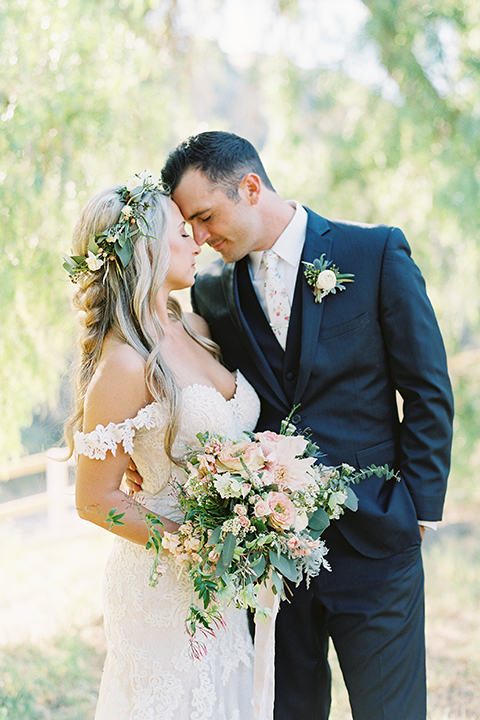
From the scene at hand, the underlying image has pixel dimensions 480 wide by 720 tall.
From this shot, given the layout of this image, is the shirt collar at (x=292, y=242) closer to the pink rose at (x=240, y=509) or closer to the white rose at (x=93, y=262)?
the white rose at (x=93, y=262)

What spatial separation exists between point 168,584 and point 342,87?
178 inches

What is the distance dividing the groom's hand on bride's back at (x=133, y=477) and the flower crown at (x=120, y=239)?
0.68 meters

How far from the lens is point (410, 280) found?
2.14m

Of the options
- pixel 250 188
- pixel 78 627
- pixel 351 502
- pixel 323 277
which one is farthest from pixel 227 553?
pixel 78 627

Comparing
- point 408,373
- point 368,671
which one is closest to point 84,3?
point 408,373

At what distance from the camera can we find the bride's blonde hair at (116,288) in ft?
6.76

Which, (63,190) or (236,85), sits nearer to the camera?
(63,190)

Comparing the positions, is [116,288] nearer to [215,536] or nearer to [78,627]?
[215,536]

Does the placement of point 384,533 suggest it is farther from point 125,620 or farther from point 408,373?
point 125,620

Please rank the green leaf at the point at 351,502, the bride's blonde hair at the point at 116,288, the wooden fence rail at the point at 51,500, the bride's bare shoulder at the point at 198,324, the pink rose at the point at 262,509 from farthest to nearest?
the wooden fence rail at the point at 51,500 < the bride's bare shoulder at the point at 198,324 < the bride's blonde hair at the point at 116,288 < the green leaf at the point at 351,502 < the pink rose at the point at 262,509

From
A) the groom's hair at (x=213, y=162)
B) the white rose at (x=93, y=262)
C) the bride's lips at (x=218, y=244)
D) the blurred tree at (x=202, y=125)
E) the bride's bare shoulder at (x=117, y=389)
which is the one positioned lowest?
the bride's bare shoulder at (x=117, y=389)

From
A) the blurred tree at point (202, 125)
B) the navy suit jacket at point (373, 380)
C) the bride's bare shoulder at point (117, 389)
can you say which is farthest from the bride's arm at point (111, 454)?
the blurred tree at point (202, 125)

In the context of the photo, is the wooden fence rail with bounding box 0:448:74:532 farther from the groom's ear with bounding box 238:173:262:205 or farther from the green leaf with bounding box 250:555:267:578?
the green leaf with bounding box 250:555:267:578

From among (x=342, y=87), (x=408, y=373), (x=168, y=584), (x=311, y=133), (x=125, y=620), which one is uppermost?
(x=342, y=87)
